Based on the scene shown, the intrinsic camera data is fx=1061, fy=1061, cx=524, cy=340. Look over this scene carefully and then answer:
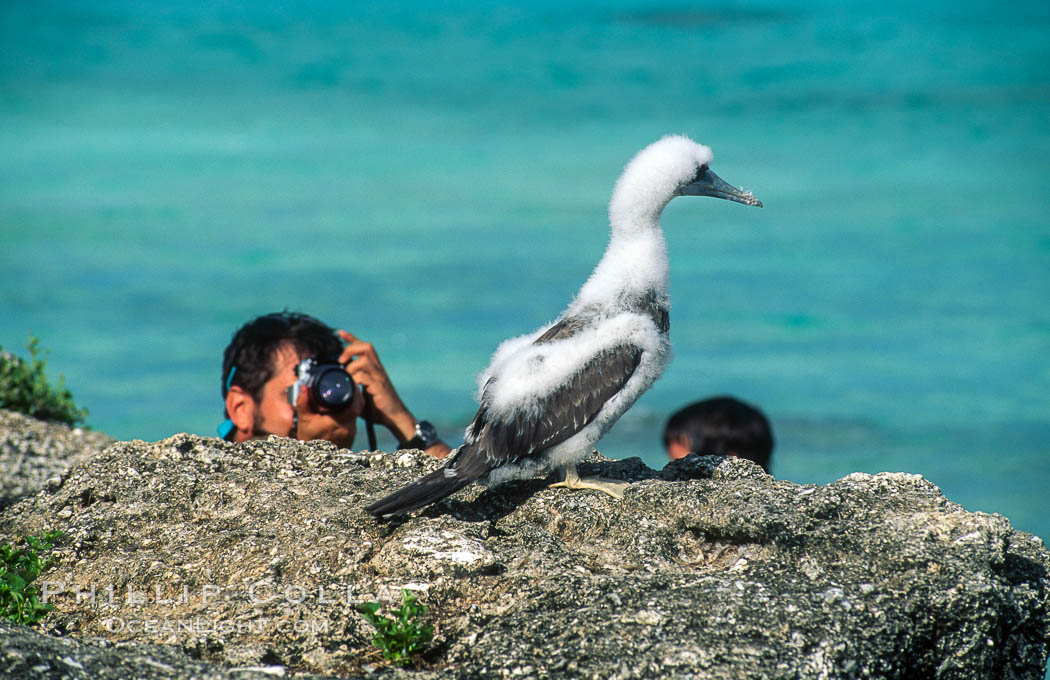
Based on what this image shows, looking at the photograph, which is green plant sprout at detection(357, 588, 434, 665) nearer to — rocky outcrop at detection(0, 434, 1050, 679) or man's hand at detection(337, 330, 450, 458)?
rocky outcrop at detection(0, 434, 1050, 679)

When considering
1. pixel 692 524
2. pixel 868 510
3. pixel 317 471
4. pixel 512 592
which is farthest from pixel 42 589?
pixel 868 510

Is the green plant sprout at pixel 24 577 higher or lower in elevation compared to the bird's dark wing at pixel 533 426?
lower

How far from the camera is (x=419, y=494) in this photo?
448 cm

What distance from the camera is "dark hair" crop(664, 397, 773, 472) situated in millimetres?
7500

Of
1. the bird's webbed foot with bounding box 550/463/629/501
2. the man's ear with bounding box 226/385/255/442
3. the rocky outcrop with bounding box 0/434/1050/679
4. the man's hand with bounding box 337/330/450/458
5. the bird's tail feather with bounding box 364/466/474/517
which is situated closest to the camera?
the rocky outcrop with bounding box 0/434/1050/679

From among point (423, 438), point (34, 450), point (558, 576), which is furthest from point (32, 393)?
point (558, 576)

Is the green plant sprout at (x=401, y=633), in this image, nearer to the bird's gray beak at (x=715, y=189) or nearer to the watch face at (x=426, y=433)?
the bird's gray beak at (x=715, y=189)

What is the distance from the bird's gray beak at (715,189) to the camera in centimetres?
553

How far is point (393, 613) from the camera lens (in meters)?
3.75

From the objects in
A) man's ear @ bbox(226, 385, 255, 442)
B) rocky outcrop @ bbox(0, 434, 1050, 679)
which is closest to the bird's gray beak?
rocky outcrop @ bbox(0, 434, 1050, 679)

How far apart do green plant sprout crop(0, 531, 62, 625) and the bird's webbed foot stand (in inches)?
89.2

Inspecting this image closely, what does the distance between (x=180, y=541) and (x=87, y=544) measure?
425 mm

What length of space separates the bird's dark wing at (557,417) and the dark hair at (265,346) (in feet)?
6.69

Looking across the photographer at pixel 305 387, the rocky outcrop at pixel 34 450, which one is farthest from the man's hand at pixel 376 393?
the rocky outcrop at pixel 34 450
